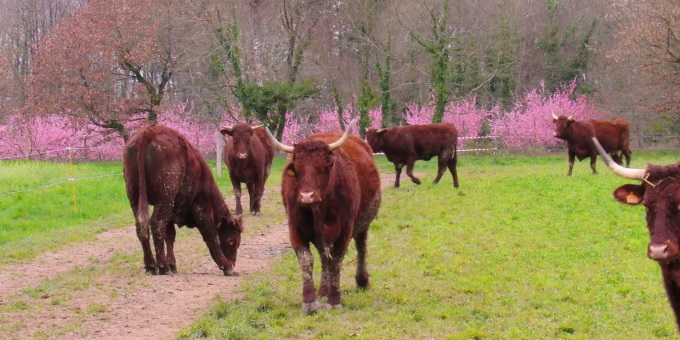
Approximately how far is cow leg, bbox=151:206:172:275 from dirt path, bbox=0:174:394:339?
228 mm

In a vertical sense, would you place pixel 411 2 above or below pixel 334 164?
above

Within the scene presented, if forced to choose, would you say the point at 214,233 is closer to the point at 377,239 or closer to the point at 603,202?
the point at 377,239

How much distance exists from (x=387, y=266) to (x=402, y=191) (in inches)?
427

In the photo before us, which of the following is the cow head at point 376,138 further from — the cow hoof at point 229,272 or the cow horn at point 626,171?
the cow horn at point 626,171

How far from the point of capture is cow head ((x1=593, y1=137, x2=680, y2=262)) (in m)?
5.30

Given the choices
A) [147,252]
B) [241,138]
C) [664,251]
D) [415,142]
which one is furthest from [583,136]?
[664,251]

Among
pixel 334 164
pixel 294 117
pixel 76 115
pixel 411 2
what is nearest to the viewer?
Answer: pixel 334 164

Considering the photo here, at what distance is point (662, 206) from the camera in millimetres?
5500

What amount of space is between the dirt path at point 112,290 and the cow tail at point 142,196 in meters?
0.70

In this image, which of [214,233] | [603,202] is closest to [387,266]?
[214,233]

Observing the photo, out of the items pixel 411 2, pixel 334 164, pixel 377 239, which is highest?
pixel 411 2

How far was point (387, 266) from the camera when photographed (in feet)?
34.9

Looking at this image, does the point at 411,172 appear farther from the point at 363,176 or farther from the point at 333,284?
the point at 333,284

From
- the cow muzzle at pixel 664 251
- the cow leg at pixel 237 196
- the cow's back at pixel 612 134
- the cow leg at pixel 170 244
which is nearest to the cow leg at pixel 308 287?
the cow leg at pixel 170 244
